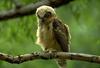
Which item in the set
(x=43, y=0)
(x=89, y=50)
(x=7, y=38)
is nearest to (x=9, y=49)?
(x=7, y=38)

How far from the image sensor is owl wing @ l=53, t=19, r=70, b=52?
748cm

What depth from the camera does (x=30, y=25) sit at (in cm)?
1073

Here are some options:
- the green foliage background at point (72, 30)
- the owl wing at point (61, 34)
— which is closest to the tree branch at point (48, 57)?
the owl wing at point (61, 34)

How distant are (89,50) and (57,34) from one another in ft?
26.8

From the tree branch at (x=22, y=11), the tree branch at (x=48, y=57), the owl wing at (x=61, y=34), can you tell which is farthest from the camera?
the tree branch at (x=22, y=11)

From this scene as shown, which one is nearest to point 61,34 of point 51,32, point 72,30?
point 51,32

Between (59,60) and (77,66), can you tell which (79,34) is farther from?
(59,60)

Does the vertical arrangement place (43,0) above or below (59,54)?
above

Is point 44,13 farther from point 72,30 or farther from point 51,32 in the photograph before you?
point 72,30

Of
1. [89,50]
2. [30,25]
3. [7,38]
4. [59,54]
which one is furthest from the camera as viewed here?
[89,50]

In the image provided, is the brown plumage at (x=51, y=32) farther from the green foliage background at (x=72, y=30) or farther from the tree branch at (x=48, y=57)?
the green foliage background at (x=72, y=30)

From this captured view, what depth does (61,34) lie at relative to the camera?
24.6ft

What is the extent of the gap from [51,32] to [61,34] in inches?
5.0

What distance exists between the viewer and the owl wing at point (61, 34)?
7.48 meters
